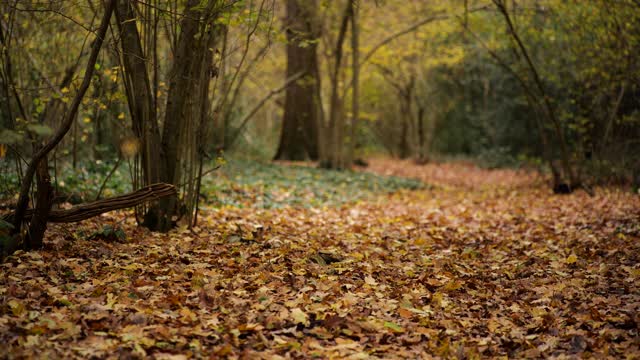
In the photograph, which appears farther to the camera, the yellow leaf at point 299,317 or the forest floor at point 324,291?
the yellow leaf at point 299,317

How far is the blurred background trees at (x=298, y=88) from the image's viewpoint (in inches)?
218

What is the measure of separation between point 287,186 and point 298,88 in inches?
235

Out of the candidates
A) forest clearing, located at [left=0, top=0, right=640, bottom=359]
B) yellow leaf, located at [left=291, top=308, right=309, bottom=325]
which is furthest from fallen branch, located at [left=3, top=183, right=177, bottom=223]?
yellow leaf, located at [left=291, top=308, right=309, bottom=325]

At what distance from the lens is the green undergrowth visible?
9.35 m

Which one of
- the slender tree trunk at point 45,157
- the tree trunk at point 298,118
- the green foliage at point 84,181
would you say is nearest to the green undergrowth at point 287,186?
the green foliage at point 84,181

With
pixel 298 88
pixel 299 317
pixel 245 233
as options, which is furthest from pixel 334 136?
pixel 299 317

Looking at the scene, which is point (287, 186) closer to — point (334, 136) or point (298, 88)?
point (334, 136)

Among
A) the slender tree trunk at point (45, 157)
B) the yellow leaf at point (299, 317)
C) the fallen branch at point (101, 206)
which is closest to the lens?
the yellow leaf at point (299, 317)

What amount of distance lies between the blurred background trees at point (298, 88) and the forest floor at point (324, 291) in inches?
38.8

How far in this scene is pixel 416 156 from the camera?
Result: 23.4 meters

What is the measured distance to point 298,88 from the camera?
16469 millimetres

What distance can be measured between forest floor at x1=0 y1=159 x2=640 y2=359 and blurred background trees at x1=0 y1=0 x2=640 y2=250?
0.98 meters

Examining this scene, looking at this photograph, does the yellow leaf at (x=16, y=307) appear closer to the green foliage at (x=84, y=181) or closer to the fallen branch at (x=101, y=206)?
the fallen branch at (x=101, y=206)

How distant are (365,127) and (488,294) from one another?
22.2m
